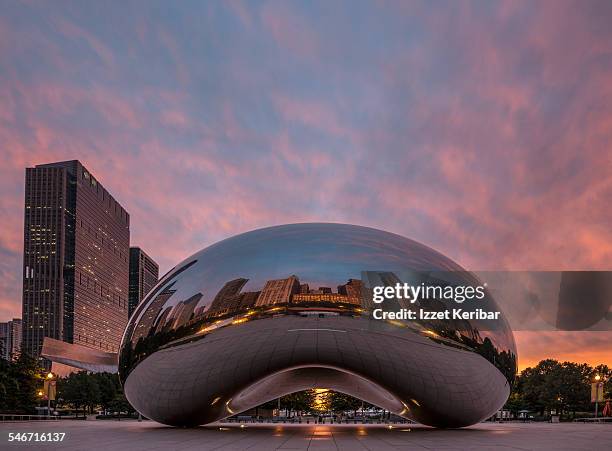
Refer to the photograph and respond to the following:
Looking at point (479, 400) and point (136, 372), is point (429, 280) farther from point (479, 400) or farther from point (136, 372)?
point (136, 372)

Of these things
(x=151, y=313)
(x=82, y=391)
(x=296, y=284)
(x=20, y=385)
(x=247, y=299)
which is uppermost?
(x=296, y=284)

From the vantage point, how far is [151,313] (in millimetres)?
17906

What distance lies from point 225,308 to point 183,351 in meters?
1.67

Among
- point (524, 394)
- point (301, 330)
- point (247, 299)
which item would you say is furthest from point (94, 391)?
point (301, 330)

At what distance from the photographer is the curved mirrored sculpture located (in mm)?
16438

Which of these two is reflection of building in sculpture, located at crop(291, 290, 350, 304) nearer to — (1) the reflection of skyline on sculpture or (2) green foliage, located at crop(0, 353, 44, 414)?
(1) the reflection of skyline on sculpture

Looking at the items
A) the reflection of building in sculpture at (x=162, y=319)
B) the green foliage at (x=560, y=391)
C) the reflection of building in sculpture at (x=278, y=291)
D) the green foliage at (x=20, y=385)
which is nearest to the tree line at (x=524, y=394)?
the green foliage at (x=560, y=391)

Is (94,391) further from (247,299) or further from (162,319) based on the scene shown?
(247,299)

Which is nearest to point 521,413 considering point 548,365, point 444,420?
point 548,365

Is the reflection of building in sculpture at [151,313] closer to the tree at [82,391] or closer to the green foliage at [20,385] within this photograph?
the green foliage at [20,385]

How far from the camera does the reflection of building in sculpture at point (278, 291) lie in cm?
1644

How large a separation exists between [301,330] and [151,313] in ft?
14.6

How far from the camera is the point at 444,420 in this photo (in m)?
19.4

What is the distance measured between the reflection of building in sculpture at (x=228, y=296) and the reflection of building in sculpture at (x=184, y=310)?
0.53m
